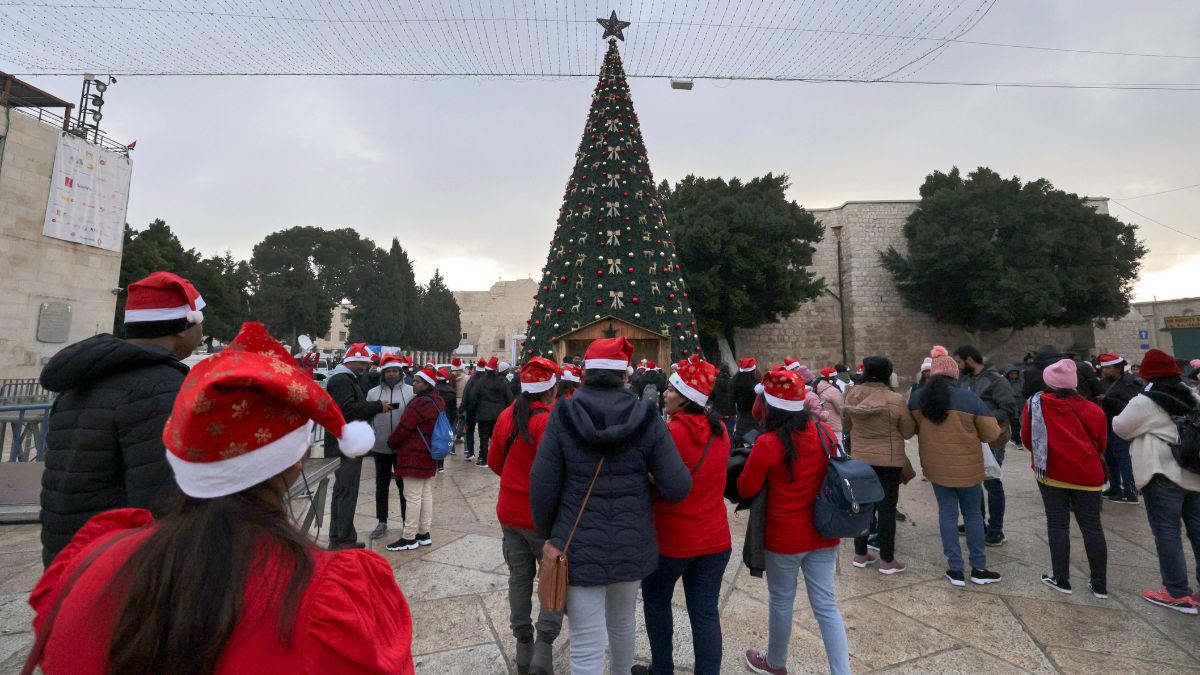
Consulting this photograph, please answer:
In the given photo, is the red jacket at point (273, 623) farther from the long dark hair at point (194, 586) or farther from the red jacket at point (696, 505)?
the red jacket at point (696, 505)

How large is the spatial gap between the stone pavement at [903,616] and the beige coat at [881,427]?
3.32 feet

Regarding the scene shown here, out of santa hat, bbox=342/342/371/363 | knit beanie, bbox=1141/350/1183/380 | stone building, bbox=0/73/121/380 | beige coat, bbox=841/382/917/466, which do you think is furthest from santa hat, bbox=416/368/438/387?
stone building, bbox=0/73/121/380

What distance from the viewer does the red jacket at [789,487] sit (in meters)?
2.77

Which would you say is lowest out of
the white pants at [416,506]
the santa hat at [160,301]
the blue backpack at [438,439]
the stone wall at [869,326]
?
the white pants at [416,506]

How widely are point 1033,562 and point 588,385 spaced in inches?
187

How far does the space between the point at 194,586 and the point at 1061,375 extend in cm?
→ 525

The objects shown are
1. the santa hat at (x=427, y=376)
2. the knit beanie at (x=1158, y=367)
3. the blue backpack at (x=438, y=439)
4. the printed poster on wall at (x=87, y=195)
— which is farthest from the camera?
the printed poster on wall at (x=87, y=195)

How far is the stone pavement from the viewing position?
10.0 ft

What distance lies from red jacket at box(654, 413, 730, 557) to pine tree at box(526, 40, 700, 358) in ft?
30.3

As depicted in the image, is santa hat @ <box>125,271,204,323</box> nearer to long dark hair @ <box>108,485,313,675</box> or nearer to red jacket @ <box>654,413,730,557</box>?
long dark hair @ <box>108,485,313,675</box>

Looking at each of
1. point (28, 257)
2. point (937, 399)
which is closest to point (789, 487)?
point (937, 399)

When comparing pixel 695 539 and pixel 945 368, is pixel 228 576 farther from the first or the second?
pixel 945 368

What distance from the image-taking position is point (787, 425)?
284 cm

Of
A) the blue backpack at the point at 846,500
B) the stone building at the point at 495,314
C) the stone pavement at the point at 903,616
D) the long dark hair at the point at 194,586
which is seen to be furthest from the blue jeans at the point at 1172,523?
the stone building at the point at 495,314
